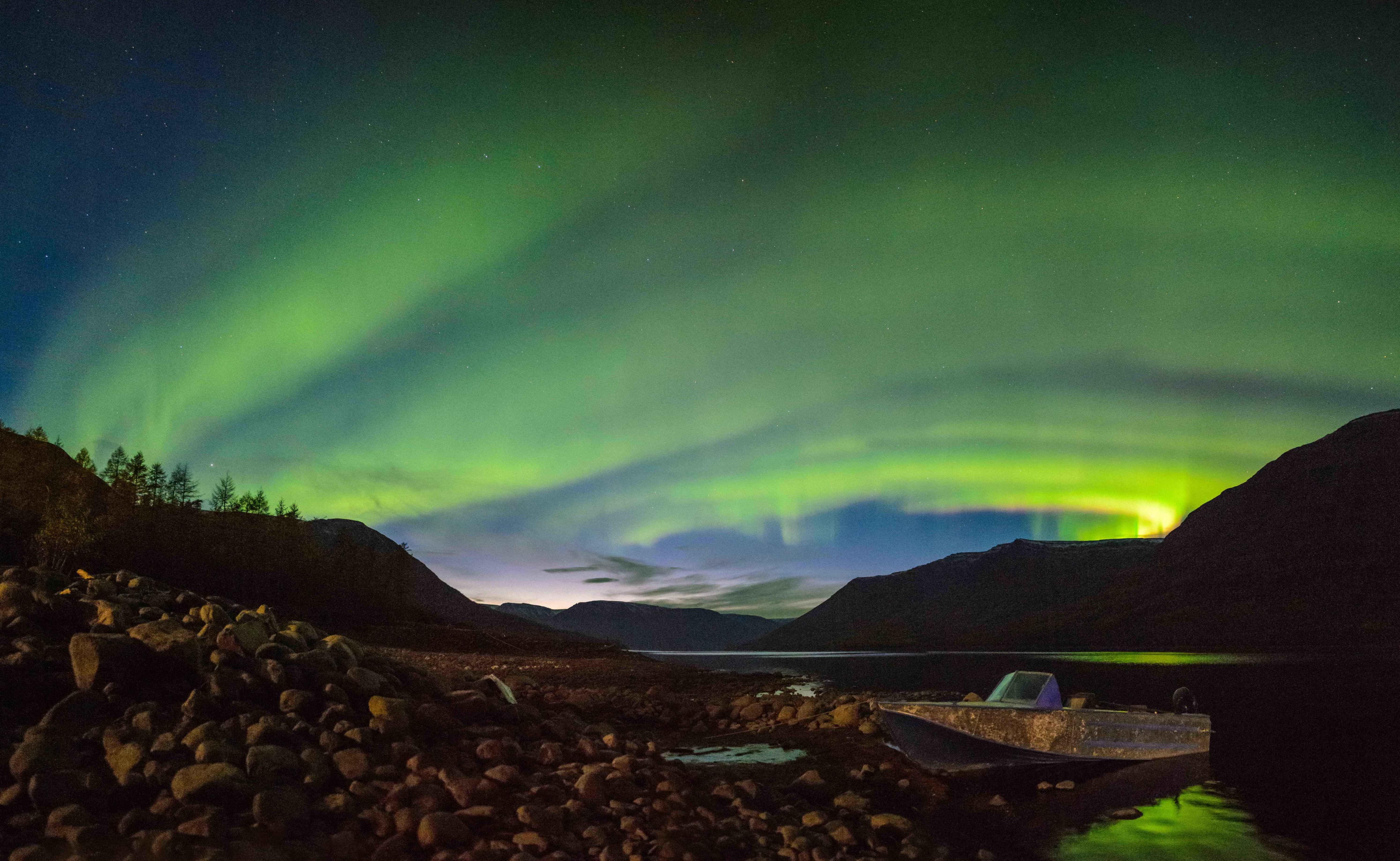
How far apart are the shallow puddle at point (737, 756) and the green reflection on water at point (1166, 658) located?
109214mm

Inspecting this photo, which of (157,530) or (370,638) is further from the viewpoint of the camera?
(157,530)

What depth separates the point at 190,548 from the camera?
309ft

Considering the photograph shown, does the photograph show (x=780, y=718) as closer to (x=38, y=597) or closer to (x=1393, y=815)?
(x=1393, y=815)

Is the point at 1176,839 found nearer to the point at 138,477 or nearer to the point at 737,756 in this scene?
the point at 737,756

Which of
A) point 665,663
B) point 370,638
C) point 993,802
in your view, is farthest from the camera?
point 665,663

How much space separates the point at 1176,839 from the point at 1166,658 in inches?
6059

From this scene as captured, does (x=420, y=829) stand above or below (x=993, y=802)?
above

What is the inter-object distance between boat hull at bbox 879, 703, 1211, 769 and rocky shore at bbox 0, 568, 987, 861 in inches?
53.7

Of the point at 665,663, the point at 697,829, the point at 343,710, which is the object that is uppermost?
the point at 343,710

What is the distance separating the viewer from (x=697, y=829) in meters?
11.5

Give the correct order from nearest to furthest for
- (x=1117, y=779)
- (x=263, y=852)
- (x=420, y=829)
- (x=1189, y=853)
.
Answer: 1. (x=263, y=852)
2. (x=420, y=829)
3. (x=1189, y=853)
4. (x=1117, y=779)

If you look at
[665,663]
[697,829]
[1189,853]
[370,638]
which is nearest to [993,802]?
[1189,853]

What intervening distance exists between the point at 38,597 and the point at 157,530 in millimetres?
96882

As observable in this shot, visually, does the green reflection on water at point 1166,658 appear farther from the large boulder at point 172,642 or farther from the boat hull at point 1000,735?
the large boulder at point 172,642
